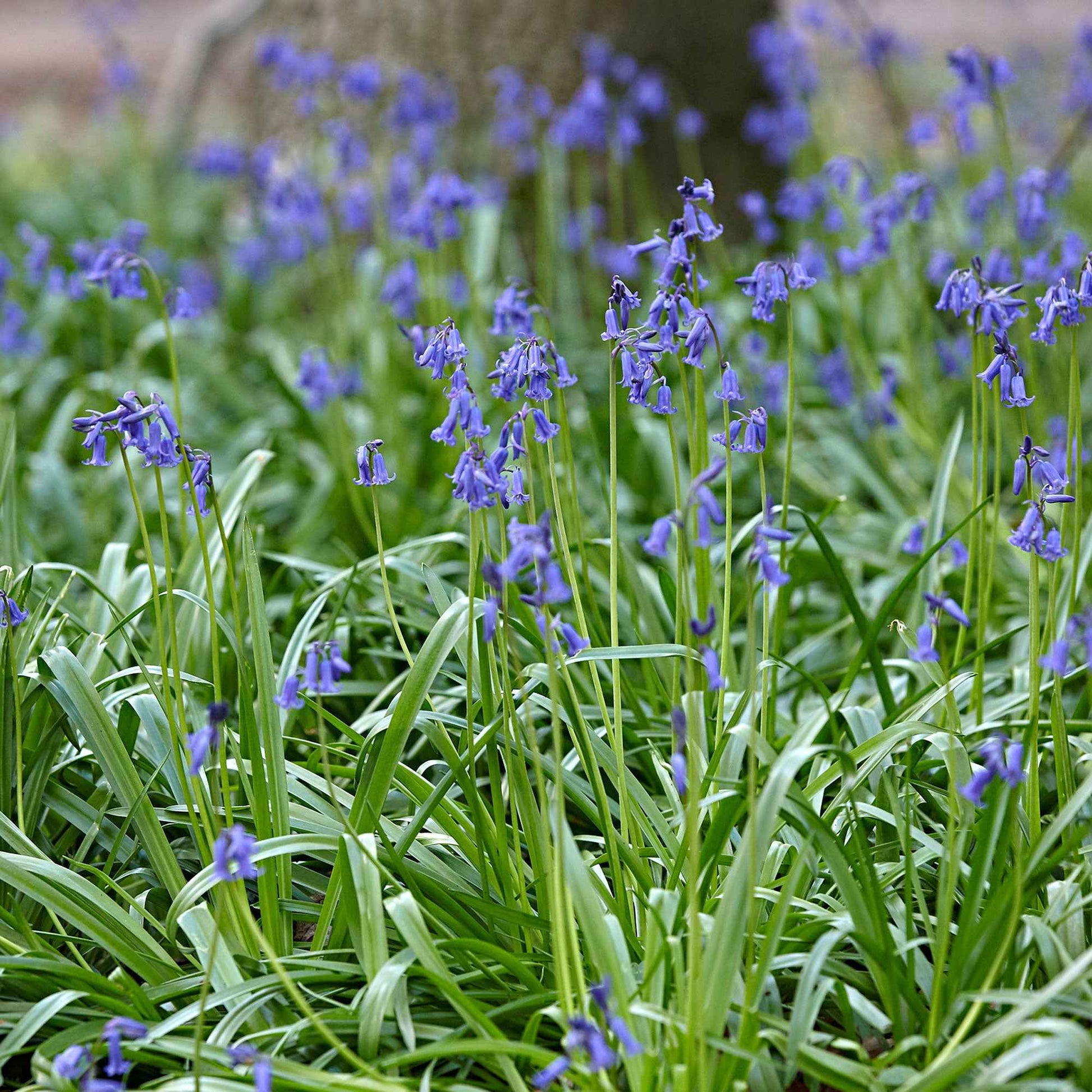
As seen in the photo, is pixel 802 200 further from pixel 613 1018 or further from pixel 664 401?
pixel 613 1018

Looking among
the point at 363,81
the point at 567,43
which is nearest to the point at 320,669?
the point at 363,81

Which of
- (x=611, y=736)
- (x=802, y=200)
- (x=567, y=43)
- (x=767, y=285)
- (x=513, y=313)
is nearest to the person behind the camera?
(x=767, y=285)

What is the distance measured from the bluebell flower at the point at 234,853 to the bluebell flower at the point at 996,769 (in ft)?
3.78

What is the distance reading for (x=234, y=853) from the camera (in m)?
1.90

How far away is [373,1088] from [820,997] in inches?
31.5

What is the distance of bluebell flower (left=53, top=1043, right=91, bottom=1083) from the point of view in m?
2.05

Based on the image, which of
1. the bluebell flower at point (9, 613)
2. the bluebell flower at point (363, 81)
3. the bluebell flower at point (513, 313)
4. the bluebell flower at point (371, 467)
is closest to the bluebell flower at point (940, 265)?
the bluebell flower at point (513, 313)

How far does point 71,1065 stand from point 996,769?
1.65 metres

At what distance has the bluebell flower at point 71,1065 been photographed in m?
2.05

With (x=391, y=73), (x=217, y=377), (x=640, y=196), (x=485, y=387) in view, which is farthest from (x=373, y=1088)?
(x=391, y=73)

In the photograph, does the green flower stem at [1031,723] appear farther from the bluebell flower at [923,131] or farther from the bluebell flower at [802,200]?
the bluebell flower at [802,200]

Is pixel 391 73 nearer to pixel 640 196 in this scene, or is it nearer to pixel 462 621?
pixel 640 196

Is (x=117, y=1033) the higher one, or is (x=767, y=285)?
(x=767, y=285)

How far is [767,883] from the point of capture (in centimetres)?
250
